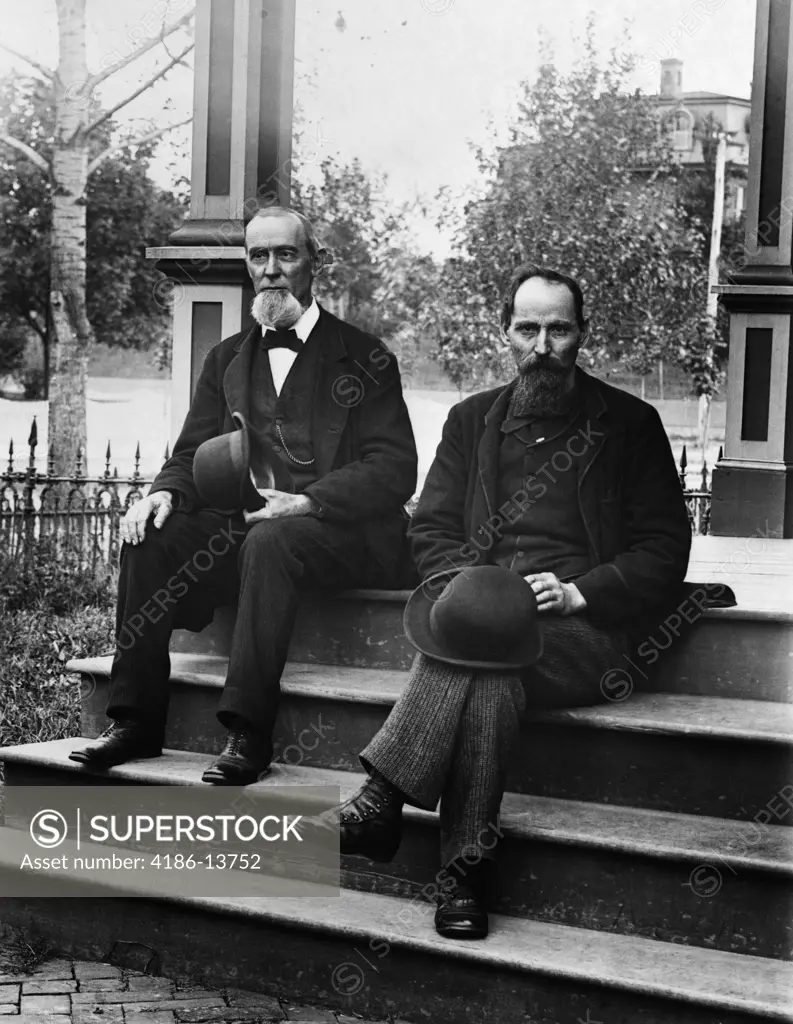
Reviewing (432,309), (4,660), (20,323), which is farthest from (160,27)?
(4,660)

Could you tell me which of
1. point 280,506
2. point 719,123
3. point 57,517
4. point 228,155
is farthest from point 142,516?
point 719,123

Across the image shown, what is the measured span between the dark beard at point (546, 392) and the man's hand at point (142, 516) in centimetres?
112

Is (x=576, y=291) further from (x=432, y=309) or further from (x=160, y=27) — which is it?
(x=432, y=309)

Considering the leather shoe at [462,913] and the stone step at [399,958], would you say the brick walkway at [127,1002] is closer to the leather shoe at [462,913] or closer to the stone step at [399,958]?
the stone step at [399,958]

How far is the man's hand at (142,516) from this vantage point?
3906 mm

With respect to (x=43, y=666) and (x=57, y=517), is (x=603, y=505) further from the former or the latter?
(x=57, y=517)

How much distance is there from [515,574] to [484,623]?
0.19 meters

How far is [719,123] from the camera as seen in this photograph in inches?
1160

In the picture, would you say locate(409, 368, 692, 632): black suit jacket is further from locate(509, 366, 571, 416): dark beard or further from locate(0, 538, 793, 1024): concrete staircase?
locate(0, 538, 793, 1024): concrete staircase

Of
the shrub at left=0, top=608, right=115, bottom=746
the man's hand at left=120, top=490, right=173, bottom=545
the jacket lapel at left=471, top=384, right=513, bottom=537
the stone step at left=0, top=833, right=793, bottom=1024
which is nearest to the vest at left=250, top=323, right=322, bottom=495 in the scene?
the man's hand at left=120, top=490, right=173, bottom=545

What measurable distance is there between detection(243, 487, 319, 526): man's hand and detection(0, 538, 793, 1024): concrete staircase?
0.38m

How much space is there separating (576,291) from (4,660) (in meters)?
3.88

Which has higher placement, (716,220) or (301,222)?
(716,220)

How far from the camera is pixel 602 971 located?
2959 mm
